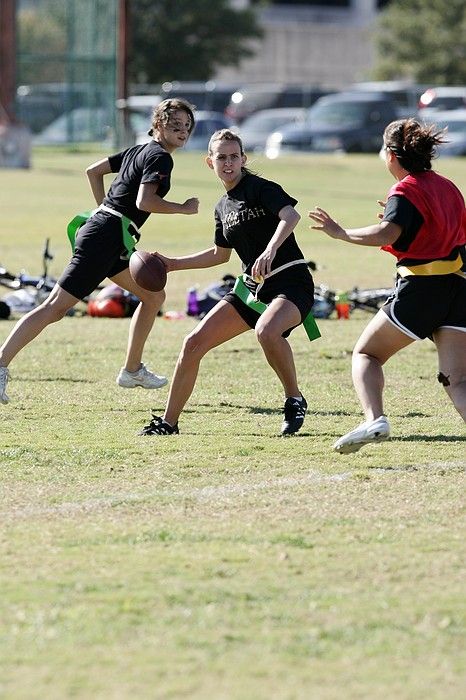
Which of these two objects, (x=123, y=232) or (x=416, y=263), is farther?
(x=123, y=232)

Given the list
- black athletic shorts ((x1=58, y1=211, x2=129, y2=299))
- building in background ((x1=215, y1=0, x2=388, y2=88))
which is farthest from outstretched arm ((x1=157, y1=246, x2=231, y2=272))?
building in background ((x1=215, y1=0, x2=388, y2=88))

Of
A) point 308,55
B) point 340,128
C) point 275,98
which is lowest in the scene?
point 308,55

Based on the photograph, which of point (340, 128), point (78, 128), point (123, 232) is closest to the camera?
point (123, 232)

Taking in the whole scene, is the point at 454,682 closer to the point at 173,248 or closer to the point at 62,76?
the point at 173,248

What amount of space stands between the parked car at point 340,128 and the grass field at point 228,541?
33715 millimetres

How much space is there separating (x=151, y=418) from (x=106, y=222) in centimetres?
134

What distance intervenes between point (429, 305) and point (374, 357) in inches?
17.1

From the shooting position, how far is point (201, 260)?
8.64m

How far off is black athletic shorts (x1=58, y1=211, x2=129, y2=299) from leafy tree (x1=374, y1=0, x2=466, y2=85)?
180ft

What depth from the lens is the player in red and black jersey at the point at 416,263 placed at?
7.27m

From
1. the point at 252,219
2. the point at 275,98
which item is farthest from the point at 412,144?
the point at 275,98

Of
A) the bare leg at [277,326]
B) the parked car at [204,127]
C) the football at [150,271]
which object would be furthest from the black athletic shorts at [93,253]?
the parked car at [204,127]

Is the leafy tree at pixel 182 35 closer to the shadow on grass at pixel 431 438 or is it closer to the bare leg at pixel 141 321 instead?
the bare leg at pixel 141 321

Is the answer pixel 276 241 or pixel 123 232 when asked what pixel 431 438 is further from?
pixel 123 232
